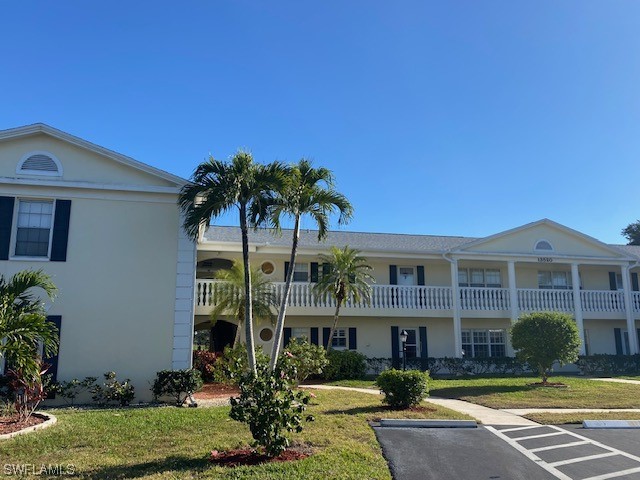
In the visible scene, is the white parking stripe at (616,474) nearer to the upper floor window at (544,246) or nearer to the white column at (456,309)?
the white column at (456,309)

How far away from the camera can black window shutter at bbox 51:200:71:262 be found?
1334 centimetres

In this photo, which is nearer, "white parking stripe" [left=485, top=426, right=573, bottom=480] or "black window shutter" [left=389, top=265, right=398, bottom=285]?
"white parking stripe" [left=485, top=426, right=573, bottom=480]

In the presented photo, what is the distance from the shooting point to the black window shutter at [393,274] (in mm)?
23031

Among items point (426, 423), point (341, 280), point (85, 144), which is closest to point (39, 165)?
point (85, 144)

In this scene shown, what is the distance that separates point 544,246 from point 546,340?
27.0ft

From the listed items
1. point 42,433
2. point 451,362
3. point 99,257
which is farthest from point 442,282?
point 42,433

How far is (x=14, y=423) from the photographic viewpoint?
995 cm

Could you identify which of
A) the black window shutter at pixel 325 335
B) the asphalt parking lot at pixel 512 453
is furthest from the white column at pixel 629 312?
the asphalt parking lot at pixel 512 453

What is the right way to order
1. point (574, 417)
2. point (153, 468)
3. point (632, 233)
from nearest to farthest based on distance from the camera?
point (153, 468) → point (574, 417) → point (632, 233)

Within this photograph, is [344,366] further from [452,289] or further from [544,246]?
[544,246]

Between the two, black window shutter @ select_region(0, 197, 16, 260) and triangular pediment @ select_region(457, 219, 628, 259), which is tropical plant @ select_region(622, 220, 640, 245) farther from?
black window shutter @ select_region(0, 197, 16, 260)

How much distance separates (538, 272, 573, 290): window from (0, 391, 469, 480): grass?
15.8m

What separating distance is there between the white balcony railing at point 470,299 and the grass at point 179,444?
9.11m

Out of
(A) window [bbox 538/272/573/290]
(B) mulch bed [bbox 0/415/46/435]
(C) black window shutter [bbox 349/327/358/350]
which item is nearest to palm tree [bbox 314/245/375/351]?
(C) black window shutter [bbox 349/327/358/350]
